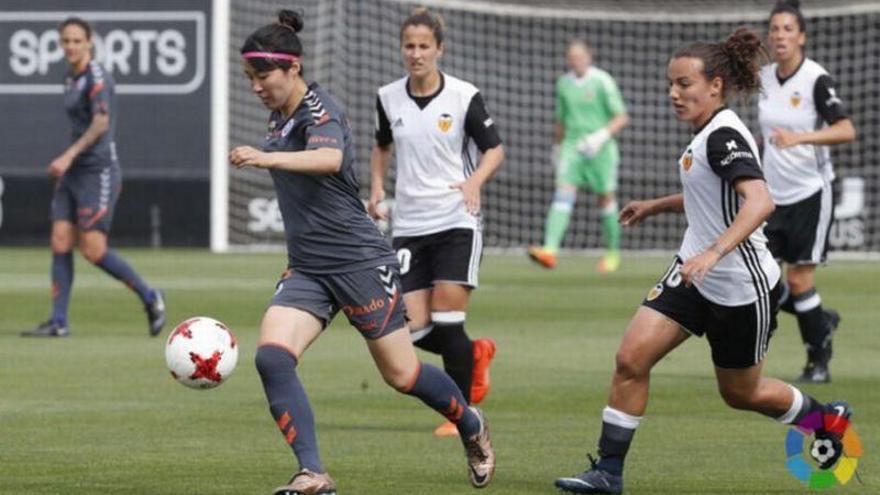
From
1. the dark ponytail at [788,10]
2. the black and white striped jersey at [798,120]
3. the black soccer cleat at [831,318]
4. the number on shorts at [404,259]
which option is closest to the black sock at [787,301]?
the black soccer cleat at [831,318]

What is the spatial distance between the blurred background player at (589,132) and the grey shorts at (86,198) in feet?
29.7

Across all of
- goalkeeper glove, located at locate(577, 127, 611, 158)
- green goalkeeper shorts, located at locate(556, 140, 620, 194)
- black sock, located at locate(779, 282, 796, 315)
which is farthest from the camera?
green goalkeeper shorts, located at locate(556, 140, 620, 194)

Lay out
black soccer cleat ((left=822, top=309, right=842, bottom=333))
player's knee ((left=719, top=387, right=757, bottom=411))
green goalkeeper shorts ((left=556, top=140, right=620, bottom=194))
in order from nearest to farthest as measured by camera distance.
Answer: player's knee ((left=719, top=387, right=757, bottom=411))
black soccer cleat ((left=822, top=309, right=842, bottom=333))
green goalkeeper shorts ((left=556, top=140, right=620, bottom=194))

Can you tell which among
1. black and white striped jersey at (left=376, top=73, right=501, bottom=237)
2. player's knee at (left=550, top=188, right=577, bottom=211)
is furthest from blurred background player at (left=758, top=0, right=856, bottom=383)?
player's knee at (left=550, top=188, right=577, bottom=211)

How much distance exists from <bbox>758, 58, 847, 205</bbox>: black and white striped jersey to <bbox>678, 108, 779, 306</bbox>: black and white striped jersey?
4.55 meters

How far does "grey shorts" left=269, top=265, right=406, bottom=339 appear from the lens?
8195 mm

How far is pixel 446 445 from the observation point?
10016 mm

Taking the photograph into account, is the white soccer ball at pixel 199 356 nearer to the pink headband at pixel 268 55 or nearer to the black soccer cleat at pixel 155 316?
the pink headband at pixel 268 55

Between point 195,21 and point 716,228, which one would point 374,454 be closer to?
point 716,228

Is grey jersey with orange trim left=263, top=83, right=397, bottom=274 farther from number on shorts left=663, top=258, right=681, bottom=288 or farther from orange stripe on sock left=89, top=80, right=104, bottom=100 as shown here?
orange stripe on sock left=89, top=80, right=104, bottom=100

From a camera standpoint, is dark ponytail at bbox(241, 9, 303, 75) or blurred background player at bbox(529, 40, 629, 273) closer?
dark ponytail at bbox(241, 9, 303, 75)

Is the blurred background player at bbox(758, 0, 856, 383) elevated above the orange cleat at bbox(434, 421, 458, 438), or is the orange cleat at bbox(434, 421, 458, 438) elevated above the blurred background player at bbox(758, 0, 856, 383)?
the blurred background player at bbox(758, 0, 856, 383)

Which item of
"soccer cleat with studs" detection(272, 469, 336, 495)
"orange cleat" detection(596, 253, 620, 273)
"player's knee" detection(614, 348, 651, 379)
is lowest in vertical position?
"orange cleat" detection(596, 253, 620, 273)

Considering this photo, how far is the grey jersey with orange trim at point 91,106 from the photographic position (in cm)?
1593
